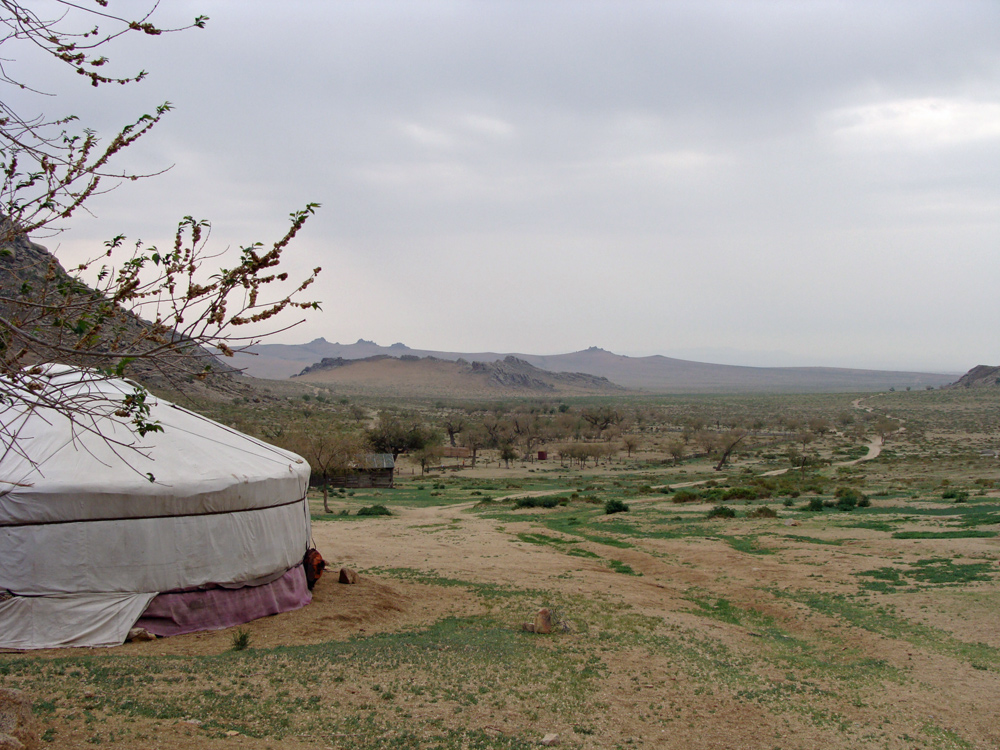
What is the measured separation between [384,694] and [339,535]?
11.4 m

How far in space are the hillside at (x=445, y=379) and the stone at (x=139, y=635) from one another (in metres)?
111

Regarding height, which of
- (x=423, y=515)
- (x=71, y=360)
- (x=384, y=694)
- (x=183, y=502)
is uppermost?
(x=71, y=360)

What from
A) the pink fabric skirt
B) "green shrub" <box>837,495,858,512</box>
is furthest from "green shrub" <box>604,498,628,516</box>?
the pink fabric skirt

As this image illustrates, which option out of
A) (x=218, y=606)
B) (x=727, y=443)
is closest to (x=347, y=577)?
(x=218, y=606)

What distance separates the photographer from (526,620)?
10258 mm

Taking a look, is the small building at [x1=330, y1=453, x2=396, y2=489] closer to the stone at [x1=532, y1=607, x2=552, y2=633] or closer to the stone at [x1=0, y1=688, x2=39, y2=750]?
the stone at [x1=532, y1=607, x2=552, y2=633]

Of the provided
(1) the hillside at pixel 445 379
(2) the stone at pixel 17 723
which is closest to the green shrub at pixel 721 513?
(2) the stone at pixel 17 723

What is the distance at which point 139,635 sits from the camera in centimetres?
848

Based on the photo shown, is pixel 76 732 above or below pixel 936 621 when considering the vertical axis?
above

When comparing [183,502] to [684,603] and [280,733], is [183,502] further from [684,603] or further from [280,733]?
[684,603]

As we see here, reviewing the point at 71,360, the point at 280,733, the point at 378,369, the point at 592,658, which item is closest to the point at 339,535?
the point at 592,658

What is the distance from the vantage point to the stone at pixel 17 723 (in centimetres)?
450

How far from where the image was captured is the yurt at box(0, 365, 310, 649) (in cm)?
825

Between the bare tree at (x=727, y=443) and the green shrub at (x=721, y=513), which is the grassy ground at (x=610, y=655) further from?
the bare tree at (x=727, y=443)
